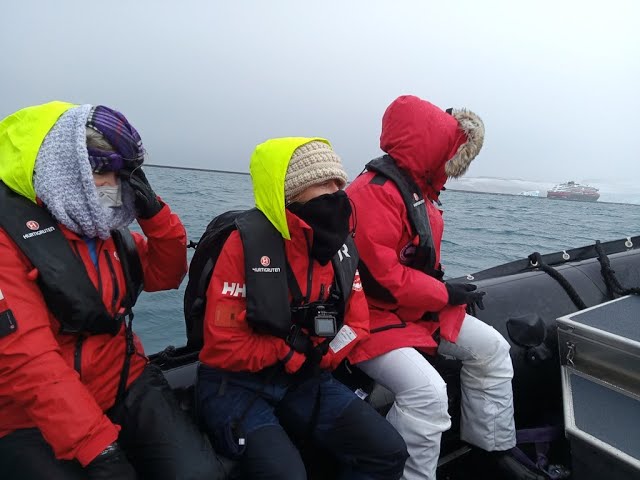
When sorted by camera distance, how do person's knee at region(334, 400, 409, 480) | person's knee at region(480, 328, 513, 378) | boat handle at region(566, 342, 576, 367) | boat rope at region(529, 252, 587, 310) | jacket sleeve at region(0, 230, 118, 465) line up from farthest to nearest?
boat rope at region(529, 252, 587, 310) < person's knee at region(480, 328, 513, 378) < boat handle at region(566, 342, 576, 367) < person's knee at region(334, 400, 409, 480) < jacket sleeve at region(0, 230, 118, 465)

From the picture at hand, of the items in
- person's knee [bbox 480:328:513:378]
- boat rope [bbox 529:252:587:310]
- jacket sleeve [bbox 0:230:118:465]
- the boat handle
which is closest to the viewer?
jacket sleeve [bbox 0:230:118:465]

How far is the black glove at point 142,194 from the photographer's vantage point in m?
1.73

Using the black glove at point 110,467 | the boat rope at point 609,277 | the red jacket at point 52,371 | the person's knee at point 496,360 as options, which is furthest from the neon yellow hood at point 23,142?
the boat rope at point 609,277

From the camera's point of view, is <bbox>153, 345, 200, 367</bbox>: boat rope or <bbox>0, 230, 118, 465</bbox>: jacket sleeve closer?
<bbox>0, 230, 118, 465</bbox>: jacket sleeve

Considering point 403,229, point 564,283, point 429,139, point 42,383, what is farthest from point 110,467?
point 564,283

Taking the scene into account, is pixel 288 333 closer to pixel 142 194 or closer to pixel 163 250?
pixel 163 250

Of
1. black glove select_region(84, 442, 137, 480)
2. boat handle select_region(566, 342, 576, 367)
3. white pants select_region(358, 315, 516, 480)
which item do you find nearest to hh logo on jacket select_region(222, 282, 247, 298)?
black glove select_region(84, 442, 137, 480)

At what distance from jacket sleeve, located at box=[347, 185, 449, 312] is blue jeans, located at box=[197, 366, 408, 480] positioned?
0.53 m

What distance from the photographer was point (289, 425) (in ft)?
6.18

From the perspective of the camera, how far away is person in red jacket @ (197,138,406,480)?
1711 millimetres

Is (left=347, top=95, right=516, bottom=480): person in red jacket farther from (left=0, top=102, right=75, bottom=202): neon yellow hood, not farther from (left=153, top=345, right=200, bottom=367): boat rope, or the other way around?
(left=0, top=102, right=75, bottom=202): neon yellow hood

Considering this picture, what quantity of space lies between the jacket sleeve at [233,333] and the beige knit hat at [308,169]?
320 millimetres

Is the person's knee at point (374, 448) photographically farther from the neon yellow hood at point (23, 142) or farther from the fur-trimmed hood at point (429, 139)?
the neon yellow hood at point (23, 142)

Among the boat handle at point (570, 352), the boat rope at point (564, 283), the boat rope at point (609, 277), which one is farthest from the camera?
the boat rope at point (609, 277)
